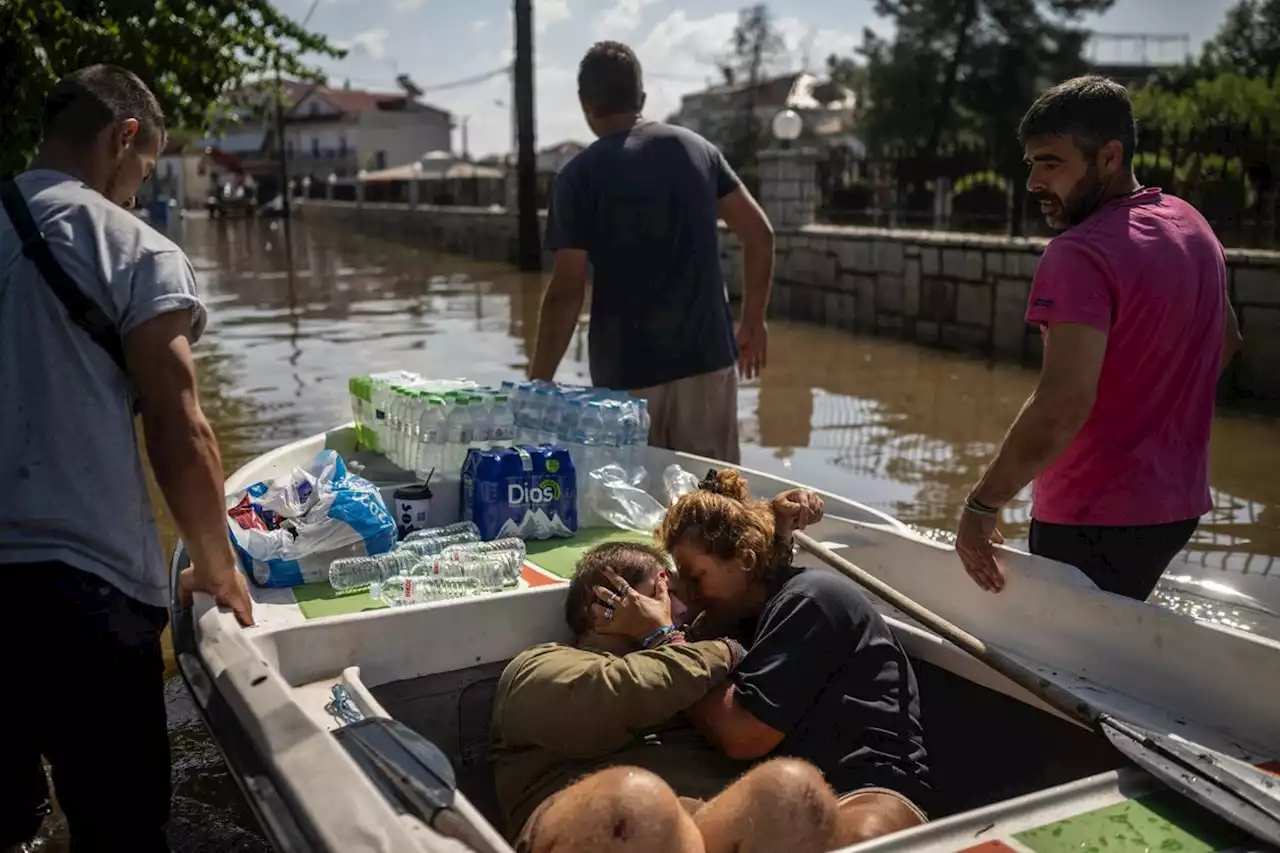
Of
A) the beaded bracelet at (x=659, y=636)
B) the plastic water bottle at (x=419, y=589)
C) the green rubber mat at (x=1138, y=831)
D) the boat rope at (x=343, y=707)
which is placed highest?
the beaded bracelet at (x=659, y=636)

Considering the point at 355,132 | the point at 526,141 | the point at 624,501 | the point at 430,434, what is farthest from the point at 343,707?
the point at 355,132

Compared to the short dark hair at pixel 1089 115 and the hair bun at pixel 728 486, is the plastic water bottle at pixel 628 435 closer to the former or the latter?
the hair bun at pixel 728 486

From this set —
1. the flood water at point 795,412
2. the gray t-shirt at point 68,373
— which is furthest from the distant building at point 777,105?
the gray t-shirt at point 68,373

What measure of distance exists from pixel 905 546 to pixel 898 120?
3450 centimetres

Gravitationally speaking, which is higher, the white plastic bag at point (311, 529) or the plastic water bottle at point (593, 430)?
the plastic water bottle at point (593, 430)

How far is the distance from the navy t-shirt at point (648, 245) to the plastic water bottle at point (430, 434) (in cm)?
83

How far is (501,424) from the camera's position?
165 inches

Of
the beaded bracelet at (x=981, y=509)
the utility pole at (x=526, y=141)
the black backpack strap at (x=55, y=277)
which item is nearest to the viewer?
the black backpack strap at (x=55, y=277)

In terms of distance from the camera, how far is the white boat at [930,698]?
6.60 ft

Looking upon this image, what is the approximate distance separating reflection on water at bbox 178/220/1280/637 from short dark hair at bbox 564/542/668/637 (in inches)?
123

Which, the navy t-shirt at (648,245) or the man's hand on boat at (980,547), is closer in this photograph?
the man's hand on boat at (980,547)

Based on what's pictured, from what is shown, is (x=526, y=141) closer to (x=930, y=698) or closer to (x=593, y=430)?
(x=593, y=430)

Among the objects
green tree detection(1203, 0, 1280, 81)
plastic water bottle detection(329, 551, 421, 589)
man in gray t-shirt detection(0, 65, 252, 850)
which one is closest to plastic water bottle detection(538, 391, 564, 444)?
plastic water bottle detection(329, 551, 421, 589)

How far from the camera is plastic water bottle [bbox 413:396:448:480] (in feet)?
13.6
